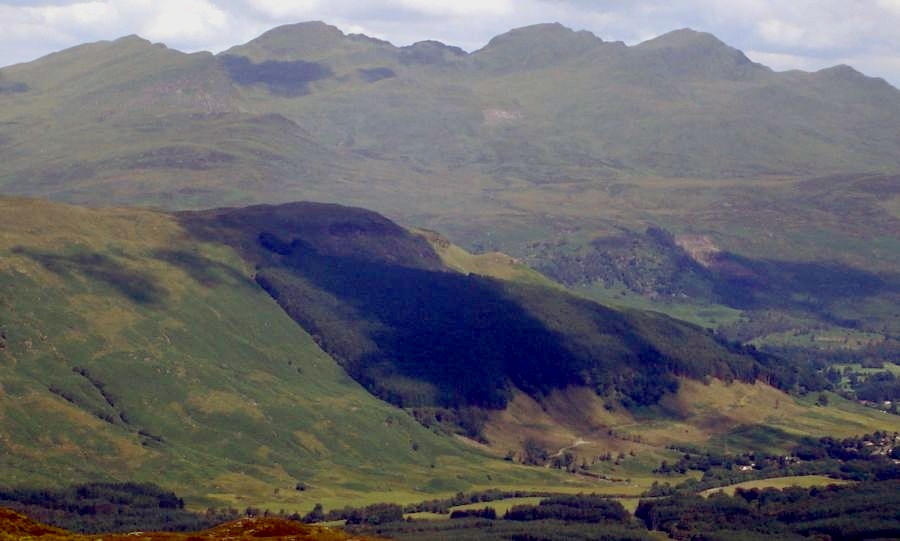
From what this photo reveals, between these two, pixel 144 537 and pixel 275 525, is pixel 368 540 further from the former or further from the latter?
pixel 144 537

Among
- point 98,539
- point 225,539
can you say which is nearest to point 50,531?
point 98,539

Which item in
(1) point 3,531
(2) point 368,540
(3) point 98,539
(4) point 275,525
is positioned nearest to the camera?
(1) point 3,531

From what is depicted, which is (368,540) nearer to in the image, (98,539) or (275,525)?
(275,525)

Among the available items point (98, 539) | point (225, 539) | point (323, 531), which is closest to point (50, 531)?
point (98, 539)

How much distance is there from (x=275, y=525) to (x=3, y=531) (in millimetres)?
31960

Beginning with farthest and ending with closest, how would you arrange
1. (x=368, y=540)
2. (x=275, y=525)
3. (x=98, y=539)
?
1. (x=368, y=540)
2. (x=275, y=525)
3. (x=98, y=539)

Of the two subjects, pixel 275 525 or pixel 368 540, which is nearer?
pixel 275 525

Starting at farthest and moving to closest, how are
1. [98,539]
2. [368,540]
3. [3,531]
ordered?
[368,540], [98,539], [3,531]

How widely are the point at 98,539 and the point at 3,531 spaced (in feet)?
37.4

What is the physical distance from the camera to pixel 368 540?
6900 inches

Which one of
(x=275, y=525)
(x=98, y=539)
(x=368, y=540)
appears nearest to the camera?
(x=98, y=539)

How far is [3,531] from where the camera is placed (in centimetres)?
14075

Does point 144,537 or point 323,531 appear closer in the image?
point 144,537

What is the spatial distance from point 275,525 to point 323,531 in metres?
5.65
